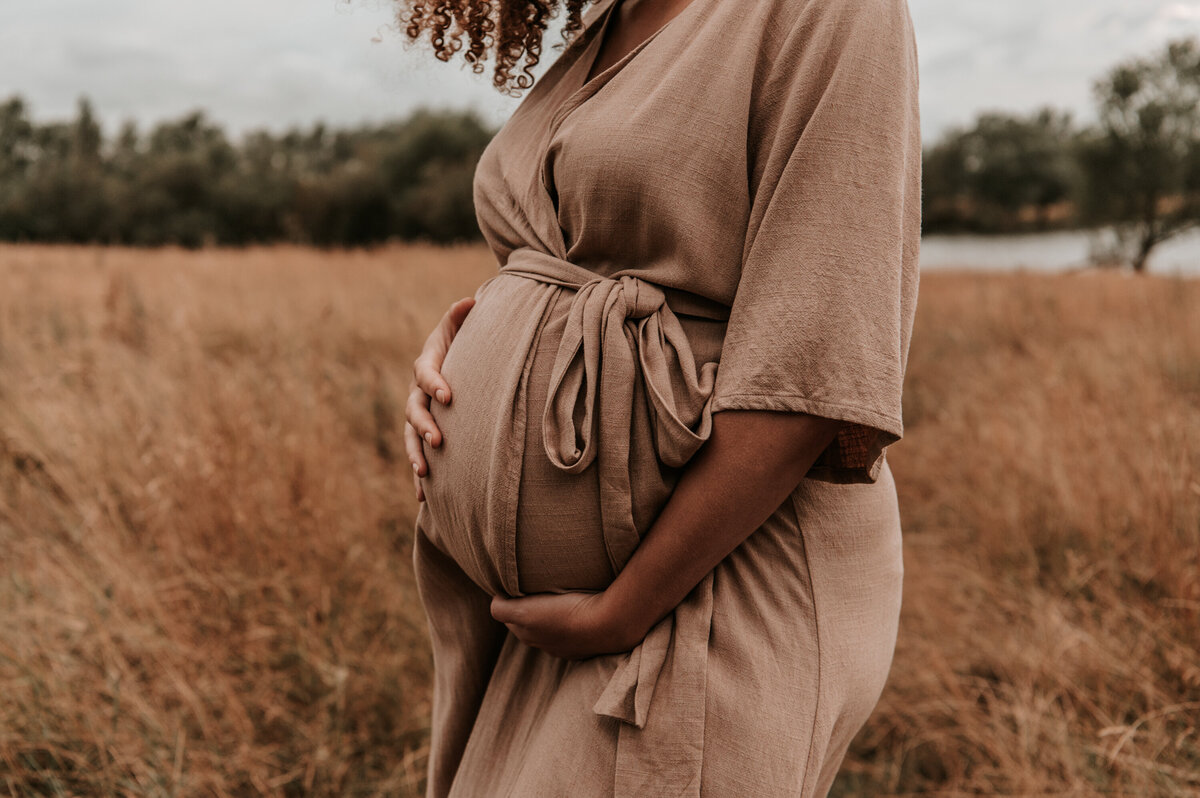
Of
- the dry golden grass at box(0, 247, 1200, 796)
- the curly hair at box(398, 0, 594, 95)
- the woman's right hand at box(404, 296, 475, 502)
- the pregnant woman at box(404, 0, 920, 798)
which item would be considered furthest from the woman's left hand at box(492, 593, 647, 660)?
the dry golden grass at box(0, 247, 1200, 796)

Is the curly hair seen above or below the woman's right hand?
above

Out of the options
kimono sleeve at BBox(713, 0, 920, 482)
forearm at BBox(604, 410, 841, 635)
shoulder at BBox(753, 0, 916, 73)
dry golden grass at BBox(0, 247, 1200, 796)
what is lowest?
dry golden grass at BBox(0, 247, 1200, 796)

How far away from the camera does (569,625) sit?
91 cm

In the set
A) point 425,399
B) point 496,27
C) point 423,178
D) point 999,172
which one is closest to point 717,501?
point 425,399

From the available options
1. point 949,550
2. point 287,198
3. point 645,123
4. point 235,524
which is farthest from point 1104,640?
point 287,198

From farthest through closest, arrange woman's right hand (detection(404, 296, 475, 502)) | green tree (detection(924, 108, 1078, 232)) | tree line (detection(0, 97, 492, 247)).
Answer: green tree (detection(924, 108, 1078, 232)) → tree line (detection(0, 97, 492, 247)) → woman's right hand (detection(404, 296, 475, 502))

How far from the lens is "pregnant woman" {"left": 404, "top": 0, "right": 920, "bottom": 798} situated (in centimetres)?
80

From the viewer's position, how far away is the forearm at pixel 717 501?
0.83 m

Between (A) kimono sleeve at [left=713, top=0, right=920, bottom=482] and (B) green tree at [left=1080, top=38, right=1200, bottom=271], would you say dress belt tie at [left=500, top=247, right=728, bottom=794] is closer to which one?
(A) kimono sleeve at [left=713, top=0, right=920, bottom=482]

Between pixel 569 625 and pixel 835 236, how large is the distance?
54cm

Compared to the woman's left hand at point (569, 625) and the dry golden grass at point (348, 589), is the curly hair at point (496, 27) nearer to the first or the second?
the woman's left hand at point (569, 625)

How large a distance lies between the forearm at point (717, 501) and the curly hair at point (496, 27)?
2.88 feet

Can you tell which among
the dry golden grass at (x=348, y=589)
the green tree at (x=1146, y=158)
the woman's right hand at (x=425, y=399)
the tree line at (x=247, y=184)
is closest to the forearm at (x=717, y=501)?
the woman's right hand at (x=425, y=399)

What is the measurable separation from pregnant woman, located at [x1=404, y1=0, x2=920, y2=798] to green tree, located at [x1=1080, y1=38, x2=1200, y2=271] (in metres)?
29.5
